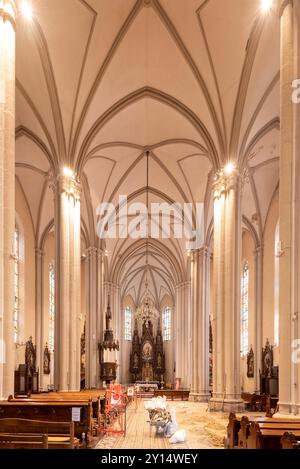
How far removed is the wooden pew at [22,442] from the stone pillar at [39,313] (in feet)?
70.6

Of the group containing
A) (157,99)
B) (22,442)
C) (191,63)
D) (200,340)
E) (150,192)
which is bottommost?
(200,340)

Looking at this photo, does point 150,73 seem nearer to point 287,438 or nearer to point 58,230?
point 58,230

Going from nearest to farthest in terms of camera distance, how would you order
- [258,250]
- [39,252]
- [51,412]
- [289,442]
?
[289,442] → [51,412] → [258,250] → [39,252]

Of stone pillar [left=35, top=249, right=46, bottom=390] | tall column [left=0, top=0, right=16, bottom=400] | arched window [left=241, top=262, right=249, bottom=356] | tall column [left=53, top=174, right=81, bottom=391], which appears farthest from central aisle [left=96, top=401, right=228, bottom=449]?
arched window [left=241, top=262, right=249, bottom=356]

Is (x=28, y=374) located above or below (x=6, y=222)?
below

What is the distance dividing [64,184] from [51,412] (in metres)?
10.6

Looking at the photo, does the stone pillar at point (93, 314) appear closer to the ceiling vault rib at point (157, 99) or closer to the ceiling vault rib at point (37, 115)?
the ceiling vault rib at point (157, 99)

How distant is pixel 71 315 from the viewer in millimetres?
18969

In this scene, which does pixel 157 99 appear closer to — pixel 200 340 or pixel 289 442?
pixel 200 340

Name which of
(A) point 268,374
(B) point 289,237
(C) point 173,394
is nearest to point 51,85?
(B) point 289,237

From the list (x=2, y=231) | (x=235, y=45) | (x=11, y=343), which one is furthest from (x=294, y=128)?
(x=235, y=45)

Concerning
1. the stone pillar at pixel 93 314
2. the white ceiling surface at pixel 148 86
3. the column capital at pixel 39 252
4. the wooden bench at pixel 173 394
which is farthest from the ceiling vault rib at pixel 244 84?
the wooden bench at pixel 173 394

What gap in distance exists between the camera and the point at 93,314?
28.8 metres

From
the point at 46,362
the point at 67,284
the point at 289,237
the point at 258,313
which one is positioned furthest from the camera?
the point at 46,362
